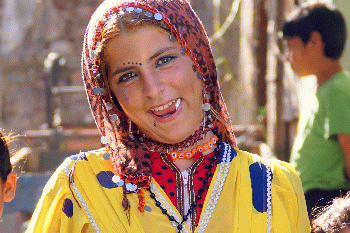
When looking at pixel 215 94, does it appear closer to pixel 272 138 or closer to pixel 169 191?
pixel 169 191

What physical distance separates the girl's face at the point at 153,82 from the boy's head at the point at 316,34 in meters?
1.43

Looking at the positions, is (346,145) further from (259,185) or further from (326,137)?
(259,185)

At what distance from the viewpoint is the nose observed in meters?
1.76

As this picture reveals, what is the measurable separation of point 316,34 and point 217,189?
1565mm

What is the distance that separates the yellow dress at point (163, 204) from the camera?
1.74m

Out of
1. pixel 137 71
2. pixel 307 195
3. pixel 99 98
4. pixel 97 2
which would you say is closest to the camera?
pixel 137 71

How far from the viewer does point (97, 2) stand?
10.2m

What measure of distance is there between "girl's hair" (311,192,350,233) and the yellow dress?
0.22ft

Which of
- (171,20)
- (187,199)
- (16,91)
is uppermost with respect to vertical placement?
(171,20)

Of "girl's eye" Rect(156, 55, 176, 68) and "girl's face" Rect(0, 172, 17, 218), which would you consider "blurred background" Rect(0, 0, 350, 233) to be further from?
"girl's eye" Rect(156, 55, 176, 68)

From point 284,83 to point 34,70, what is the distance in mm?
6449

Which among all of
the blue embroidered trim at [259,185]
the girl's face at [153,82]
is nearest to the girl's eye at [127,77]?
the girl's face at [153,82]

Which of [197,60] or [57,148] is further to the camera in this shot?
[57,148]

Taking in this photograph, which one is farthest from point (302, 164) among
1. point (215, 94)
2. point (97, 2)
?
point (97, 2)
